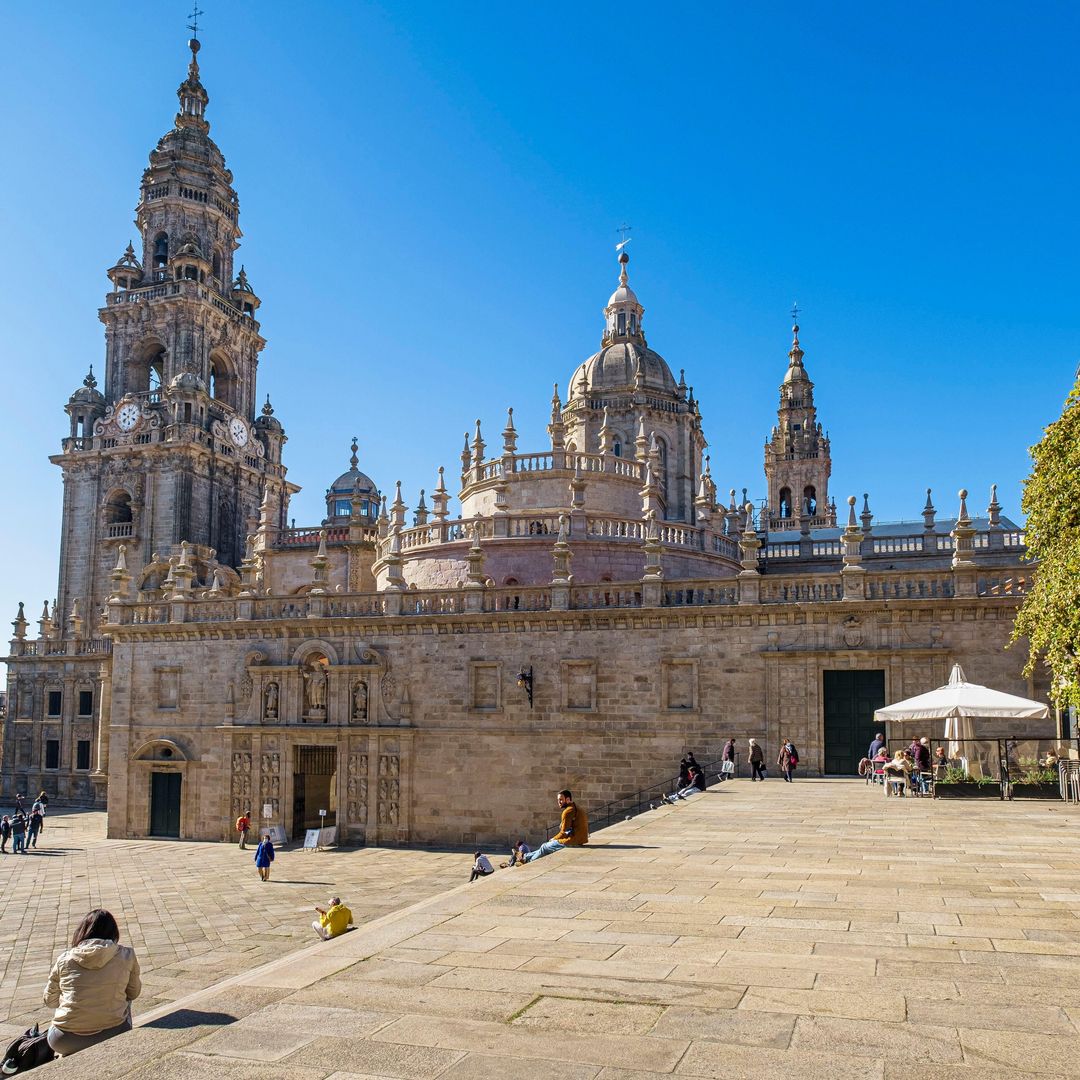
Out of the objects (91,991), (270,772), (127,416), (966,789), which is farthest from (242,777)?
(127,416)

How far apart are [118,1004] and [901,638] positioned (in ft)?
69.7

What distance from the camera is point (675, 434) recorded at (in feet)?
157

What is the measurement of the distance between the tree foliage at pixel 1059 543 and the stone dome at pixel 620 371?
29.4m

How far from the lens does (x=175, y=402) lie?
52.1 meters

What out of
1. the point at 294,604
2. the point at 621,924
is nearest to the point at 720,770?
the point at 294,604

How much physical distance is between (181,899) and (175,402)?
35140mm

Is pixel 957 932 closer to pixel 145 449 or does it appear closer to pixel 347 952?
pixel 347 952

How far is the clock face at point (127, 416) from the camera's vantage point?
5297 centimetres

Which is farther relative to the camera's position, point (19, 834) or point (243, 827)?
point (19, 834)

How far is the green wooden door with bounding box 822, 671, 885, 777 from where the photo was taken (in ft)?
81.7

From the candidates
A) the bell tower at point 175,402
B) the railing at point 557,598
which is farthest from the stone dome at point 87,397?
the railing at point 557,598

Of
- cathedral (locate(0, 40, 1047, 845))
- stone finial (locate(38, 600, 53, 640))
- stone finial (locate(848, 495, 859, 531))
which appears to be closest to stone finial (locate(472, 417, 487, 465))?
cathedral (locate(0, 40, 1047, 845))

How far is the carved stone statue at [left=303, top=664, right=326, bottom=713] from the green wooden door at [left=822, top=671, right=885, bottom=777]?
47.4 ft

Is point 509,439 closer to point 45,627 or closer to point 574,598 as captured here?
point 574,598
